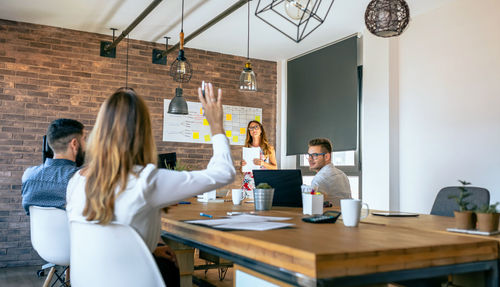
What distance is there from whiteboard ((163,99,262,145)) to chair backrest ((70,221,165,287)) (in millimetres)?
4809

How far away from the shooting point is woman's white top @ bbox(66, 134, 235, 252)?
1.38m

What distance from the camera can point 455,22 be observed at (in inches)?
179

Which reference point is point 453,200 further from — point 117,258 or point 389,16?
point 117,258

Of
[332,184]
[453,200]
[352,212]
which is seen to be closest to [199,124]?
[332,184]

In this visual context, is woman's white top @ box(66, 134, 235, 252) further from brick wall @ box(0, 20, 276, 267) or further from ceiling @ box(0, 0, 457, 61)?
brick wall @ box(0, 20, 276, 267)

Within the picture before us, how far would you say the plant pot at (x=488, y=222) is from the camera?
1627 mm

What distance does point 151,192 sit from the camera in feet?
4.52

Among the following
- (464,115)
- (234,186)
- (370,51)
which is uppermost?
(370,51)

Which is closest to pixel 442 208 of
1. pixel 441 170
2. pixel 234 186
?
pixel 441 170

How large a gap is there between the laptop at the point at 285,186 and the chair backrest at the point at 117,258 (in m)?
1.52

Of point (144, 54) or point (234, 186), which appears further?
point (234, 186)

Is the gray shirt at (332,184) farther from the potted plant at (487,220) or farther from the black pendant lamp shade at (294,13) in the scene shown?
the potted plant at (487,220)

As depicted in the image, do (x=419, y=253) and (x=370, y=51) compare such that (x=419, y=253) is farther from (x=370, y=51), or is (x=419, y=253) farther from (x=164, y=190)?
(x=370, y=51)

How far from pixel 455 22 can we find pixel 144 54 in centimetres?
375
